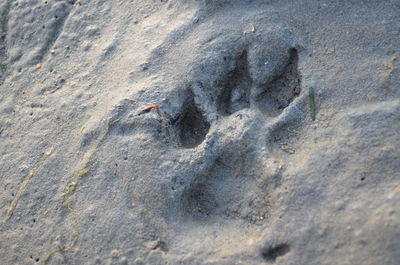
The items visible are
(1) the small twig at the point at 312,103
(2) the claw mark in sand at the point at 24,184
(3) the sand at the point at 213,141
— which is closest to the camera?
(3) the sand at the point at 213,141

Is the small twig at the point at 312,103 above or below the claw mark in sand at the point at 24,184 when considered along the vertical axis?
below

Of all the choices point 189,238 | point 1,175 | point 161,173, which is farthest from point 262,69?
point 1,175

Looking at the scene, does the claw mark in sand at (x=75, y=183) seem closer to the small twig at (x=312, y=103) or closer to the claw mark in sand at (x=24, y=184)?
the claw mark in sand at (x=24, y=184)

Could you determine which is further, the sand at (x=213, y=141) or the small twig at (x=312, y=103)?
the small twig at (x=312, y=103)

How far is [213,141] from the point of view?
1.76m

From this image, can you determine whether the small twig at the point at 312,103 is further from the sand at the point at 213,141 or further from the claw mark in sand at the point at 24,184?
the claw mark in sand at the point at 24,184

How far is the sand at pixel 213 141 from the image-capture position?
1.53 m

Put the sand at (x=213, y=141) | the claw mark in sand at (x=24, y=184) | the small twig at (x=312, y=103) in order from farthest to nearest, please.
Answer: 1. the claw mark in sand at (x=24, y=184)
2. the small twig at (x=312, y=103)
3. the sand at (x=213, y=141)

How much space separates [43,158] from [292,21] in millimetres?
1124

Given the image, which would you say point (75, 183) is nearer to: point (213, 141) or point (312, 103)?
point (213, 141)

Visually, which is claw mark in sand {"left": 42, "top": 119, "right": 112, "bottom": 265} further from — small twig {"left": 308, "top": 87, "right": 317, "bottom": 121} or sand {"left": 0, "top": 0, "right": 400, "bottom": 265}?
small twig {"left": 308, "top": 87, "right": 317, "bottom": 121}

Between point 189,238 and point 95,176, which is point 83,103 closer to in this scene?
point 95,176

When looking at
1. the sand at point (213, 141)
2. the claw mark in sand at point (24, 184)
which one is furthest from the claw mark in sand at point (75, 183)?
the claw mark in sand at point (24, 184)

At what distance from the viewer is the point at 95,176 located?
6.06 feet
